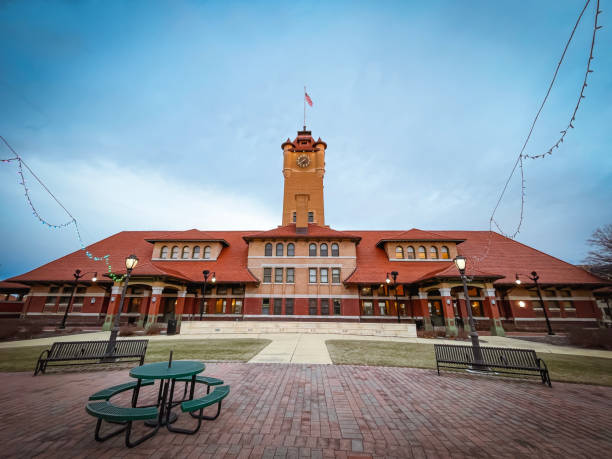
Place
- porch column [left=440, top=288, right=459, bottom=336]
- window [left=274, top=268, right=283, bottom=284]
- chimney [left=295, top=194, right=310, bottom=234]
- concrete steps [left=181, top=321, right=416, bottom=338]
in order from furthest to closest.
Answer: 1. chimney [left=295, top=194, right=310, bottom=234]
2. window [left=274, top=268, right=283, bottom=284]
3. porch column [left=440, top=288, right=459, bottom=336]
4. concrete steps [left=181, top=321, right=416, bottom=338]

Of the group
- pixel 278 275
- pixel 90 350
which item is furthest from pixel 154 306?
pixel 90 350

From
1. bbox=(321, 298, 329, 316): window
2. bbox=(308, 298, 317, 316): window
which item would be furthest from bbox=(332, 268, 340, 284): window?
bbox=(308, 298, 317, 316): window

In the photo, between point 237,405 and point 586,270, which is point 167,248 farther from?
point 586,270

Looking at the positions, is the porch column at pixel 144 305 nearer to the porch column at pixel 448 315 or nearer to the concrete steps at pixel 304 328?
the concrete steps at pixel 304 328

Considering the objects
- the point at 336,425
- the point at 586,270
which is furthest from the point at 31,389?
the point at 586,270

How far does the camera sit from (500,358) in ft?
25.2

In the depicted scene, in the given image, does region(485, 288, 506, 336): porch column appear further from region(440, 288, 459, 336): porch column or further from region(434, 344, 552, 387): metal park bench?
region(434, 344, 552, 387): metal park bench

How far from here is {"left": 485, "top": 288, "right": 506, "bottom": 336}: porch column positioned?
61.8 feet

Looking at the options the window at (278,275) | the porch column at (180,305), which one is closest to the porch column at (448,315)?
the window at (278,275)

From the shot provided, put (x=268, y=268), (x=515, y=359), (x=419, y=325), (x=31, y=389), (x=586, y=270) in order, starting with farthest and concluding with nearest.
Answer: (x=268, y=268) < (x=586, y=270) < (x=419, y=325) < (x=515, y=359) < (x=31, y=389)

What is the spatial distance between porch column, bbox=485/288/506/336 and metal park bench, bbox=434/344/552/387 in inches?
527

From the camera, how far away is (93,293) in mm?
23422

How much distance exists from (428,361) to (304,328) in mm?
10361

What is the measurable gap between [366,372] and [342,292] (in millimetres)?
16104
